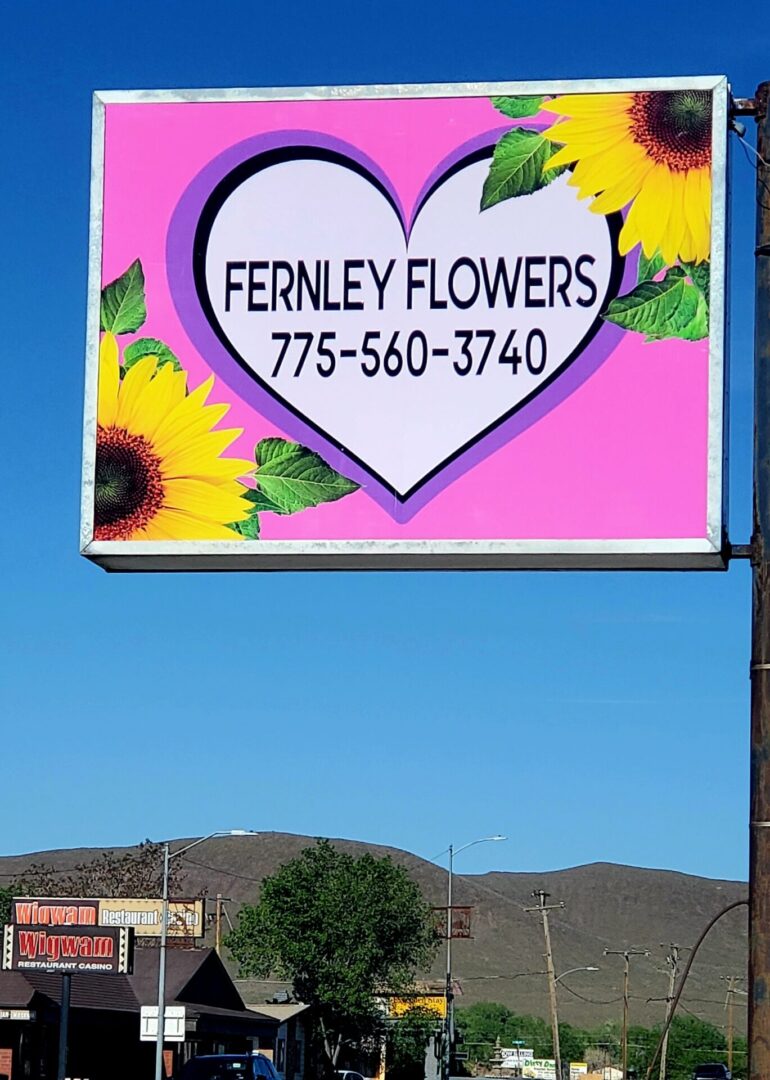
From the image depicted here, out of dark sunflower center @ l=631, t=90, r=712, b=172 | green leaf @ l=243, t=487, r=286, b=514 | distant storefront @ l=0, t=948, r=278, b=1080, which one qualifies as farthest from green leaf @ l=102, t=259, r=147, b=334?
distant storefront @ l=0, t=948, r=278, b=1080

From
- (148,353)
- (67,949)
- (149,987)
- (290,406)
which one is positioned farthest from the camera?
(149,987)

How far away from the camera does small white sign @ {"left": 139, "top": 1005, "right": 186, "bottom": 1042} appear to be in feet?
139

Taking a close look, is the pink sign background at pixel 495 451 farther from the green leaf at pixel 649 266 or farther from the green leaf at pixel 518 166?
the green leaf at pixel 649 266

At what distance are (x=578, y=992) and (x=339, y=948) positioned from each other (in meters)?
112

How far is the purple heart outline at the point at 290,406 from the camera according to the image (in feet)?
28.7

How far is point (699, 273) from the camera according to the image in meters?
8.63

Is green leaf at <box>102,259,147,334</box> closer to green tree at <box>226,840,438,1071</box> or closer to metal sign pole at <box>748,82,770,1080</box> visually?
metal sign pole at <box>748,82,770,1080</box>

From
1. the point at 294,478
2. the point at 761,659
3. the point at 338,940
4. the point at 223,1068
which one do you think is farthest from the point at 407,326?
the point at 338,940

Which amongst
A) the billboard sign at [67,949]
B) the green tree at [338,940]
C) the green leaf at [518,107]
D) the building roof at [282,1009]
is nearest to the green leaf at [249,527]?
the green leaf at [518,107]

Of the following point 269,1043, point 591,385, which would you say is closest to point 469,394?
point 591,385

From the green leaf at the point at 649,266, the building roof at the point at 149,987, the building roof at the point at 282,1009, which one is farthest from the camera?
the building roof at the point at 282,1009

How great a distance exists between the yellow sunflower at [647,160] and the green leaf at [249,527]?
7.22 feet

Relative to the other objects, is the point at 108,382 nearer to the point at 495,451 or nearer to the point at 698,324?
the point at 495,451

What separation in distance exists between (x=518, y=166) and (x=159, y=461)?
2.28m
